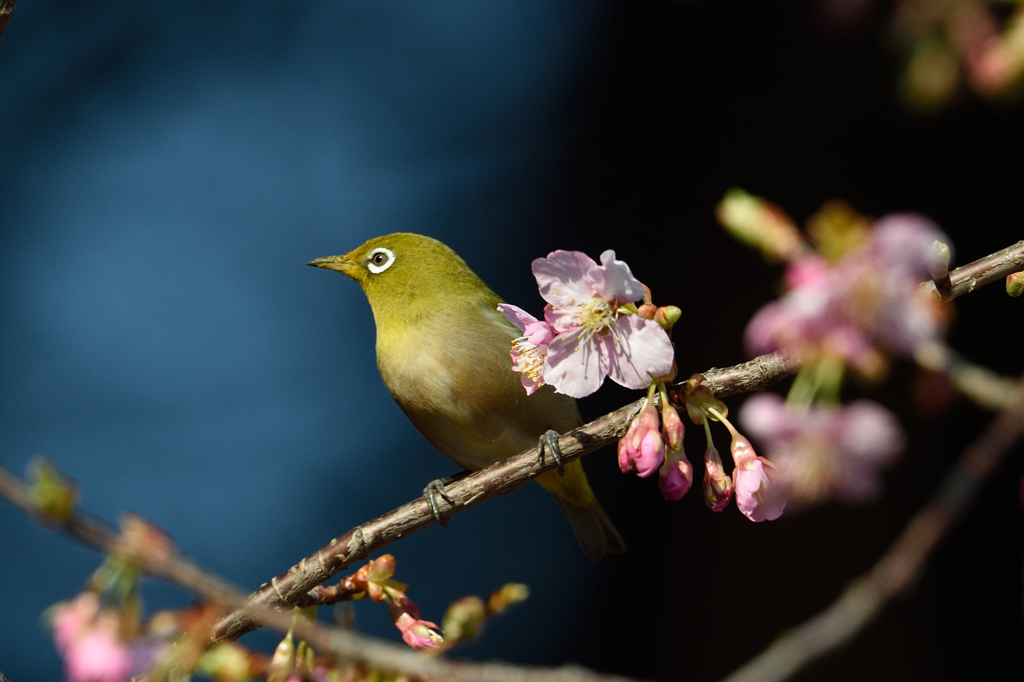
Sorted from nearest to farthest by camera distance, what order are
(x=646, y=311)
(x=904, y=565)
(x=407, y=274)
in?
(x=904, y=565) < (x=646, y=311) < (x=407, y=274)

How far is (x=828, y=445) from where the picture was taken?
1.95 ft

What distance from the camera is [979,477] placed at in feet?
1.50

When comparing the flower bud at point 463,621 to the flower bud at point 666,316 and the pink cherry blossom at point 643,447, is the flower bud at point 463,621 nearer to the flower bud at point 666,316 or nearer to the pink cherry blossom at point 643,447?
the pink cherry blossom at point 643,447

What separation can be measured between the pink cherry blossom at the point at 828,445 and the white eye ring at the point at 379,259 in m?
2.20

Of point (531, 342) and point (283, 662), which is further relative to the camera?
point (531, 342)

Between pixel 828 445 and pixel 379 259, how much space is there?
228 centimetres

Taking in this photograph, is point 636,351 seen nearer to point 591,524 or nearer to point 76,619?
point 76,619

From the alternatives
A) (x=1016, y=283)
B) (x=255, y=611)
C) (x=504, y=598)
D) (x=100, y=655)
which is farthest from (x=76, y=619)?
(x=1016, y=283)

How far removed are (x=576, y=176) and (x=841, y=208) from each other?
18.9 feet

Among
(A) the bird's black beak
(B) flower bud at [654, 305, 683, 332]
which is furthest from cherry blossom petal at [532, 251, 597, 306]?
(A) the bird's black beak

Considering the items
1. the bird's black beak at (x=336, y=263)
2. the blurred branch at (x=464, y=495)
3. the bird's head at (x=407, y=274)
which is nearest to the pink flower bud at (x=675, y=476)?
the blurred branch at (x=464, y=495)

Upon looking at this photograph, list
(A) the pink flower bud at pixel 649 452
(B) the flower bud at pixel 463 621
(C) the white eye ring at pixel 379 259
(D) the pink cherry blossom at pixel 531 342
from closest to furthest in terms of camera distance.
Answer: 1. (B) the flower bud at pixel 463 621
2. (A) the pink flower bud at pixel 649 452
3. (D) the pink cherry blossom at pixel 531 342
4. (C) the white eye ring at pixel 379 259

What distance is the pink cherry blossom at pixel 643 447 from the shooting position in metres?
1.15

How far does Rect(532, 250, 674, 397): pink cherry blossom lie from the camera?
1160mm
